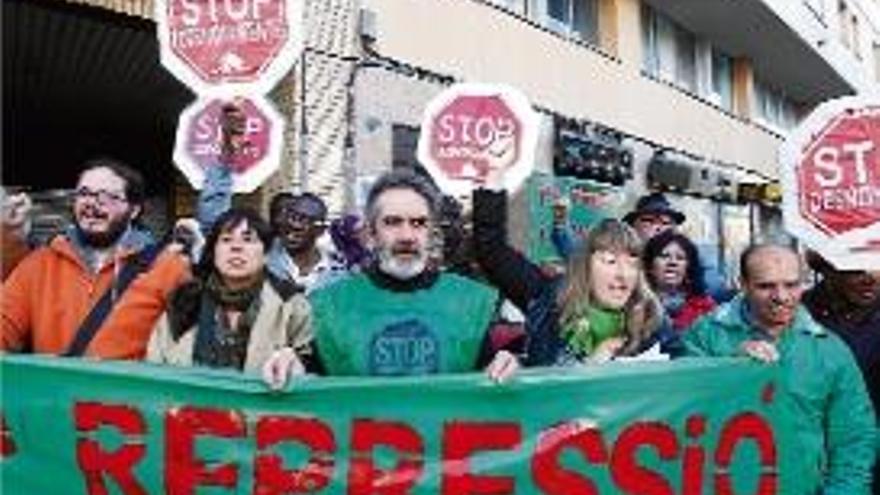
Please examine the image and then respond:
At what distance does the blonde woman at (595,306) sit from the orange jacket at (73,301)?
118cm

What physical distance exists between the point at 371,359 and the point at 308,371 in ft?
0.88

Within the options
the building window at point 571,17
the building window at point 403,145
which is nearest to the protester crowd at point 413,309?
the building window at point 403,145

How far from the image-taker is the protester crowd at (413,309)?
4328 millimetres

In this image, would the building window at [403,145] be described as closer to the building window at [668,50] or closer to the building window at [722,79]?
the building window at [668,50]

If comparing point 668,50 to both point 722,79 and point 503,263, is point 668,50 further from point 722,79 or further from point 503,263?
point 503,263

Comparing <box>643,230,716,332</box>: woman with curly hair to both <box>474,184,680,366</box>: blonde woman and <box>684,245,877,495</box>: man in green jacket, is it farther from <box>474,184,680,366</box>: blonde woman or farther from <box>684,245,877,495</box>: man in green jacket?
<box>684,245,877,495</box>: man in green jacket

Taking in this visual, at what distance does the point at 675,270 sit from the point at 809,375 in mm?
2090

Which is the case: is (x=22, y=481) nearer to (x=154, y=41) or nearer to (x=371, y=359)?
(x=371, y=359)

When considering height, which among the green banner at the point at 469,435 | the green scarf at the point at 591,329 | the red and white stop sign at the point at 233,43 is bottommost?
the green banner at the point at 469,435

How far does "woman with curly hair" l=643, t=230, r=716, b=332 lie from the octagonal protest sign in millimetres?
708

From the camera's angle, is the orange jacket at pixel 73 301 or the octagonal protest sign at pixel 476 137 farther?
the octagonal protest sign at pixel 476 137

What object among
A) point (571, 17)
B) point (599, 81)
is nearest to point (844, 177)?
point (599, 81)

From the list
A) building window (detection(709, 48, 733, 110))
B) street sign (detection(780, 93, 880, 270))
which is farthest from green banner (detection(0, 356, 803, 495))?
building window (detection(709, 48, 733, 110))

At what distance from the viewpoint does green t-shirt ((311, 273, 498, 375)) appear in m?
4.29
